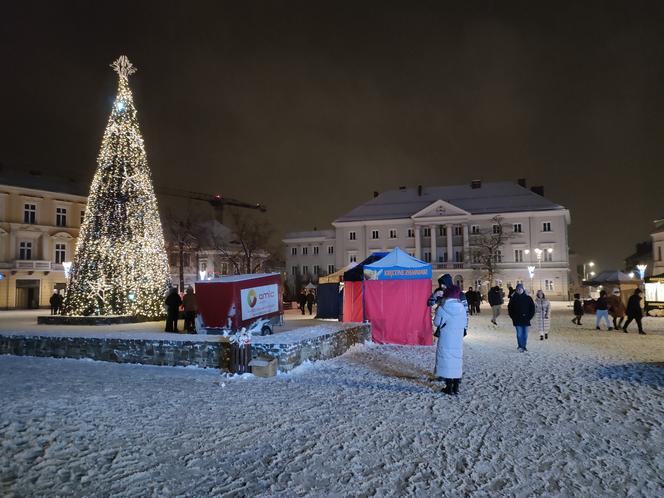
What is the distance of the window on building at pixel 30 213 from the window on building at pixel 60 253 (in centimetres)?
320

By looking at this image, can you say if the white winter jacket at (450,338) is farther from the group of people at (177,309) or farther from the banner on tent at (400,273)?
the group of people at (177,309)

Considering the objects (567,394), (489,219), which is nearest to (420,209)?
(489,219)

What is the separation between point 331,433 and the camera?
5617 mm

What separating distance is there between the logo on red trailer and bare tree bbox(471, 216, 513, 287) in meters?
44.2

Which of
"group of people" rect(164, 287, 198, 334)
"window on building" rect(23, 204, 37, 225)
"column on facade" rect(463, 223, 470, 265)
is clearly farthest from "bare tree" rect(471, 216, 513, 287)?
"window on building" rect(23, 204, 37, 225)

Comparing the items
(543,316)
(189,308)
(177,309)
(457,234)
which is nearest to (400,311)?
(543,316)

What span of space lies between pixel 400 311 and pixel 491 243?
44220mm

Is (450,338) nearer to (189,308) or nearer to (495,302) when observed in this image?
(189,308)

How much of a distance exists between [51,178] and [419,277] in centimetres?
4903

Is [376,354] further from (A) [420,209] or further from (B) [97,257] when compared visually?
(A) [420,209]

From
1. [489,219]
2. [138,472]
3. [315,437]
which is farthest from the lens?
[489,219]

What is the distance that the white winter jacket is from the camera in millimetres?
7543

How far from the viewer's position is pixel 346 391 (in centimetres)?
779

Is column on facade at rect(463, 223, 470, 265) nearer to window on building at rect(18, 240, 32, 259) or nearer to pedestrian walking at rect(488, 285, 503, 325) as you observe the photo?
pedestrian walking at rect(488, 285, 503, 325)
